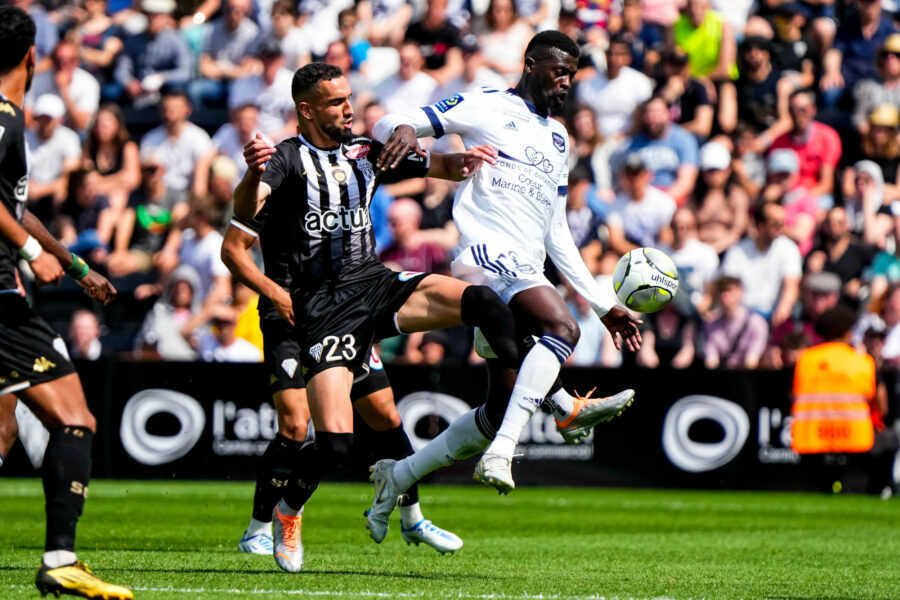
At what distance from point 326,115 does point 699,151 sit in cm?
940

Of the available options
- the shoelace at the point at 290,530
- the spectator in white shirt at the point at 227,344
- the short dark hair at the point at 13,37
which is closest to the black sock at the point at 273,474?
the shoelace at the point at 290,530

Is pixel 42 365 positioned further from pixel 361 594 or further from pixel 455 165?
pixel 455 165

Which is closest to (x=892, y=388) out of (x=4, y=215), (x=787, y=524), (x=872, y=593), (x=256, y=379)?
(x=787, y=524)

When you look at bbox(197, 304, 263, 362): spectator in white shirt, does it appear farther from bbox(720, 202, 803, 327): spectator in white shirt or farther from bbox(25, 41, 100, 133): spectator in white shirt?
bbox(720, 202, 803, 327): spectator in white shirt

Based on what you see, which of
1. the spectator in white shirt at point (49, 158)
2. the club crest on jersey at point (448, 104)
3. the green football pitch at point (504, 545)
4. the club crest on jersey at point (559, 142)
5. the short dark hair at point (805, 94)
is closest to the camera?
the green football pitch at point (504, 545)

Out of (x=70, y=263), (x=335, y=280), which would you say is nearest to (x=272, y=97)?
(x=335, y=280)

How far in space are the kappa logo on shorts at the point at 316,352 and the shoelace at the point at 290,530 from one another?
90cm

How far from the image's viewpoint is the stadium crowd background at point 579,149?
50.6 ft

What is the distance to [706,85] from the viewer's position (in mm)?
17391

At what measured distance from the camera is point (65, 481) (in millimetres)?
6016

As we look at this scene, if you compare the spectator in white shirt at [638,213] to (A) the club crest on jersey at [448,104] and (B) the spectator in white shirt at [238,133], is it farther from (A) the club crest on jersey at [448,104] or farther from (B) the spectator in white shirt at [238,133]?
(A) the club crest on jersey at [448,104]

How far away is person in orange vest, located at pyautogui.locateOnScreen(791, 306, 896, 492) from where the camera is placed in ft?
45.0

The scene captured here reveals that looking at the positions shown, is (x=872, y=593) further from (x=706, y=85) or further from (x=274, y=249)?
(x=706, y=85)

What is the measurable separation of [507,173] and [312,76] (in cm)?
123
